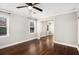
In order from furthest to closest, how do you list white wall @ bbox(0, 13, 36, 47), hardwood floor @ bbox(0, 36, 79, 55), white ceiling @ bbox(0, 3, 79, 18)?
white wall @ bbox(0, 13, 36, 47) → white ceiling @ bbox(0, 3, 79, 18) → hardwood floor @ bbox(0, 36, 79, 55)

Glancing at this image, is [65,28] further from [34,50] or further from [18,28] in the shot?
[18,28]

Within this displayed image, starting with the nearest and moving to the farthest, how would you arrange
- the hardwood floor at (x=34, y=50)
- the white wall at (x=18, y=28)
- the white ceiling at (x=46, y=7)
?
the hardwood floor at (x=34, y=50) → the white ceiling at (x=46, y=7) → the white wall at (x=18, y=28)

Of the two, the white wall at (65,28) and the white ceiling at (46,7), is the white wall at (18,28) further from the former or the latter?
the white wall at (65,28)

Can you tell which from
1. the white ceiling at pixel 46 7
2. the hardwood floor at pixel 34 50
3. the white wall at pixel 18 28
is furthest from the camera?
the white wall at pixel 18 28

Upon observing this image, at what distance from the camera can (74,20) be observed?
1.40 m

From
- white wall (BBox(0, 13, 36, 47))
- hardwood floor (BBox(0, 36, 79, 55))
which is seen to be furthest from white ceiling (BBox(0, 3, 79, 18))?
hardwood floor (BBox(0, 36, 79, 55))

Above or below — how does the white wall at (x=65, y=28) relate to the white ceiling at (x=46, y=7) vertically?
below

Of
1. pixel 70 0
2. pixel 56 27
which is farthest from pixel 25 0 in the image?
pixel 56 27

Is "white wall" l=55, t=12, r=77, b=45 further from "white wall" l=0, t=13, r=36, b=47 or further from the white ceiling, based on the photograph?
"white wall" l=0, t=13, r=36, b=47

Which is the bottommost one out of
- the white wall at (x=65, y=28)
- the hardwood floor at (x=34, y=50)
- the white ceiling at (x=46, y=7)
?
the hardwood floor at (x=34, y=50)

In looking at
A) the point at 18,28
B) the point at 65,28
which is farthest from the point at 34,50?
the point at 65,28

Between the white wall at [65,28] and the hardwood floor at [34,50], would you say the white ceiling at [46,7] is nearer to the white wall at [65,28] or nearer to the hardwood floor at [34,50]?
the white wall at [65,28]

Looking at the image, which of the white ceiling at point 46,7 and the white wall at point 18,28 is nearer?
the white ceiling at point 46,7

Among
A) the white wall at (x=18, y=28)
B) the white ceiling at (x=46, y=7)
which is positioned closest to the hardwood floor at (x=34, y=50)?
the white wall at (x=18, y=28)
